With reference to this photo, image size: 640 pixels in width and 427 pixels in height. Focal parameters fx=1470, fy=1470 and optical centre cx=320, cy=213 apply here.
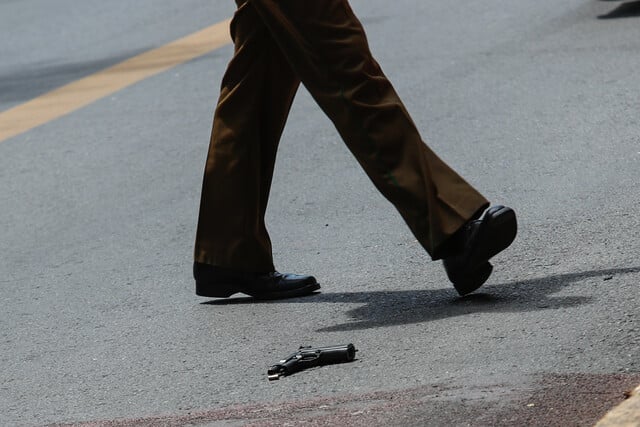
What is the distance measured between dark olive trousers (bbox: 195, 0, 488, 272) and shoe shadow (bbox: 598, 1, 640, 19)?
250 inches

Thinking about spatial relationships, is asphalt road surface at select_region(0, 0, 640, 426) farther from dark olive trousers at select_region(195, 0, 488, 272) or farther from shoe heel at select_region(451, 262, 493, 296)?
dark olive trousers at select_region(195, 0, 488, 272)

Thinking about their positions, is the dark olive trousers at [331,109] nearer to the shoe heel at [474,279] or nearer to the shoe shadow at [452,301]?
the shoe heel at [474,279]

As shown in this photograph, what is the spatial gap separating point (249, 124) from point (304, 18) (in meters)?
0.56

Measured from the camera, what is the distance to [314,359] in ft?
14.9

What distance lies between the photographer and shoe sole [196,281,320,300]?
543 cm

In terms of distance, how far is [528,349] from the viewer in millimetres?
4410

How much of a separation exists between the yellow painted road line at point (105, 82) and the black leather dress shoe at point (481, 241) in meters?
5.32

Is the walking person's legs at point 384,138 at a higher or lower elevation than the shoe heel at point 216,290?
higher

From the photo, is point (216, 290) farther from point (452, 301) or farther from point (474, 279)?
point (474, 279)

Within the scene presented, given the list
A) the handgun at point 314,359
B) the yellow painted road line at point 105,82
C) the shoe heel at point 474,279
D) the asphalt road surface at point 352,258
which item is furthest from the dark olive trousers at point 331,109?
the yellow painted road line at point 105,82

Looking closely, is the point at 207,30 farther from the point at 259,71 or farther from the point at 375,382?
the point at 375,382

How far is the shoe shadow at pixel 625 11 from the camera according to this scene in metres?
11.2

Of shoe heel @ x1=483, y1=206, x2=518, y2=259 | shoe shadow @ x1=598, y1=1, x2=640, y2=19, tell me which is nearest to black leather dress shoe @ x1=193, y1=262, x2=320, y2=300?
shoe heel @ x1=483, y1=206, x2=518, y2=259

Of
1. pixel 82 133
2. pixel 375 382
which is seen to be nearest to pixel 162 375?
pixel 375 382
